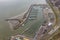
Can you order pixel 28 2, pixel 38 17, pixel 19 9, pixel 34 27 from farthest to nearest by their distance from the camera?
1. pixel 19 9
2. pixel 28 2
3. pixel 38 17
4. pixel 34 27

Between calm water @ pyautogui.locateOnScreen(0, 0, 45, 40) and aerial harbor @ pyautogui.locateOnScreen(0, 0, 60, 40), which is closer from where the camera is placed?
aerial harbor @ pyautogui.locateOnScreen(0, 0, 60, 40)

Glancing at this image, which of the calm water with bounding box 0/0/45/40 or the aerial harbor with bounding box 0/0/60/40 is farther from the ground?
the calm water with bounding box 0/0/45/40

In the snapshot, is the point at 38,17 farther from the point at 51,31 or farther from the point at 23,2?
the point at 51,31

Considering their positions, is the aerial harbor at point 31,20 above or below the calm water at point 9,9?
below

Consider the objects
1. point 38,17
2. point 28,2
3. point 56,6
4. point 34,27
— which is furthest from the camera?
point 28,2

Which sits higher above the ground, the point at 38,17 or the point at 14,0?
the point at 14,0

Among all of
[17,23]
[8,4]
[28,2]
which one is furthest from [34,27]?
[8,4]

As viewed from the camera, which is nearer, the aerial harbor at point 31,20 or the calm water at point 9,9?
the aerial harbor at point 31,20

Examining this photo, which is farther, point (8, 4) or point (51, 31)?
point (8, 4)

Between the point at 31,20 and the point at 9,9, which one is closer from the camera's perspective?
the point at 31,20

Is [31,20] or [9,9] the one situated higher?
[9,9]

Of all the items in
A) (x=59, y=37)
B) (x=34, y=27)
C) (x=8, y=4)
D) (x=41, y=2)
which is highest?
(x=8, y=4)
